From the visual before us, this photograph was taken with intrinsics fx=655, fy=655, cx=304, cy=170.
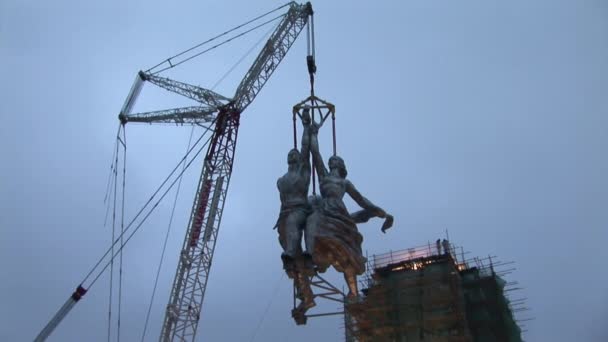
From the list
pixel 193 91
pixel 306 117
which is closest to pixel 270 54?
pixel 193 91

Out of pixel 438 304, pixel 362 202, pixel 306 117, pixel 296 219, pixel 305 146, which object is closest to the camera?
pixel 296 219

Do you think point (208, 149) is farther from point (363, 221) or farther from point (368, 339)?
point (363, 221)

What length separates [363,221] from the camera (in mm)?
13203

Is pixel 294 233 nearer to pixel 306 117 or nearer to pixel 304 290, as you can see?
pixel 304 290

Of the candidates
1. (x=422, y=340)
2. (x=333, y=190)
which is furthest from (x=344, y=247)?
(x=422, y=340)

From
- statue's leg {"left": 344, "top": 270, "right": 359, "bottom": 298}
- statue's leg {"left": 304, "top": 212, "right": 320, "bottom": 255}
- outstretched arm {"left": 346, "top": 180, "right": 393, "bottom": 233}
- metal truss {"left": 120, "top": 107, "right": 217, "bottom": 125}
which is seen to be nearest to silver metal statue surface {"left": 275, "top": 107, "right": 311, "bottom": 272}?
statue's leg {"left": 304, "top": 212, "right": 320, "bottom": 255}

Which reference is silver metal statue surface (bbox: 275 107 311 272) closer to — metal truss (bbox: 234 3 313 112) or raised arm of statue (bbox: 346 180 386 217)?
raised arm of statue (bbox: 346 180 386 217)

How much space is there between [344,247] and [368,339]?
50.8 feet

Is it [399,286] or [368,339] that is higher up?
[399,286]

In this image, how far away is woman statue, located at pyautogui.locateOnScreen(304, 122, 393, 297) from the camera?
12.1 metres

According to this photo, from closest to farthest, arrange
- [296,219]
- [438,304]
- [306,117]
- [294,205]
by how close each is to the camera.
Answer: [296,219], [294,205], [306,117], [438,304]

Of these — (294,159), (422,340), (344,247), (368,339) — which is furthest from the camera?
(422,340)

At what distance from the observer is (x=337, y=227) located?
12.2 metres

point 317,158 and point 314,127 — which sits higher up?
point 314,127
